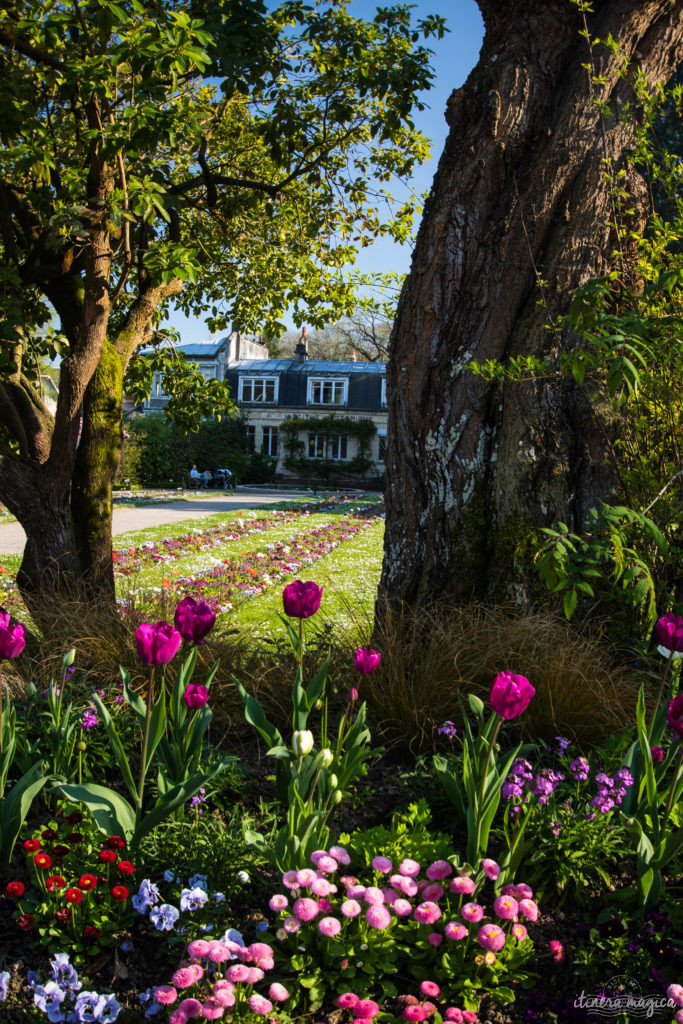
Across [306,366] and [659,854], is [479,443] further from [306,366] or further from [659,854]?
[306,366]

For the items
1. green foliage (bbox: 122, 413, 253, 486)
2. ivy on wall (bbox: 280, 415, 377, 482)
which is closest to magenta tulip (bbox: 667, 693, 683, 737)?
green foliage (bbox: 122, 413, 253, 486)

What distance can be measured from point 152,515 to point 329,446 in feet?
76.4

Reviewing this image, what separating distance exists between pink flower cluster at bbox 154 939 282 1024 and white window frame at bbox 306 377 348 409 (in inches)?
1573

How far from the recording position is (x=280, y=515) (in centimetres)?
1848

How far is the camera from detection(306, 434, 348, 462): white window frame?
40500mm

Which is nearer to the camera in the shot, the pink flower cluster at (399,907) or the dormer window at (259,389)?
the pink flower cluster at (399,907)

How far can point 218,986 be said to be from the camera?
1763 mm

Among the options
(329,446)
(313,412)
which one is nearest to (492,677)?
(329,446)

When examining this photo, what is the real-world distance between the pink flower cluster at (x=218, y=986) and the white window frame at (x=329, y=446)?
127 ft

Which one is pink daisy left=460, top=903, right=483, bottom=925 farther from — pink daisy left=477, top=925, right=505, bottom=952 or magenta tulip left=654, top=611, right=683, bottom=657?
magenta tulip left=654, top=611, right=683, bottom=657

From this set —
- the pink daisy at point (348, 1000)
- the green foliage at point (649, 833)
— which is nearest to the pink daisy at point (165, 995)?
the pink daisy at point (348, 1000)

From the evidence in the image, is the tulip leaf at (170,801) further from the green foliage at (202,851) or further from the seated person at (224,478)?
the seated person at (224,478)

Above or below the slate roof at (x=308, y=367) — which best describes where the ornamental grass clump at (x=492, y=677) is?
below

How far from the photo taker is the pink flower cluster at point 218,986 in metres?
1.73
